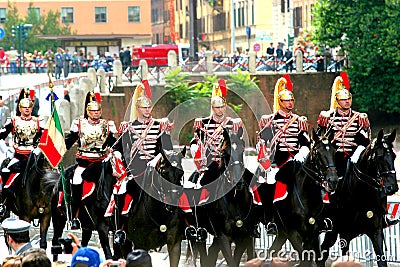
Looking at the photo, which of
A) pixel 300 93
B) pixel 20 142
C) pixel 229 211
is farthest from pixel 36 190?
pixel 300 93

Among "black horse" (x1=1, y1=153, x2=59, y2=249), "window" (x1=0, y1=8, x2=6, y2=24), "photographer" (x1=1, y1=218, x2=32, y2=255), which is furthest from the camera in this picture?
"window" (x1=0, y1=8, x2=6, y2=24)

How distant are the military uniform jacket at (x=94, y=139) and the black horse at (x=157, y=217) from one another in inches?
63.9

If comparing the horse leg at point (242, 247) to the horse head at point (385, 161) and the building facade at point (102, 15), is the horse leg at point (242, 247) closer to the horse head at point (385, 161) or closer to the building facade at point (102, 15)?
the horse head at point (385, 161)

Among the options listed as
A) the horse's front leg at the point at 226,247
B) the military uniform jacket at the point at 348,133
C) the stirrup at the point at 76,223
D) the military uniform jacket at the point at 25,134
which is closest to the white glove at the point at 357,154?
the military uniform jacket at the point at 348,133

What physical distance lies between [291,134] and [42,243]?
460 centimetres

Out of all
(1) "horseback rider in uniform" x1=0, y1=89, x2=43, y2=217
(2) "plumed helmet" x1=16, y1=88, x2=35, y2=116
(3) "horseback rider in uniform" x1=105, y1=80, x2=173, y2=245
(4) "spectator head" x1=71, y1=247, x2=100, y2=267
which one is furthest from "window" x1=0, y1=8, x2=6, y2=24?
(4) "spectator head" x1=71, y1=247, x2=100, y2=267

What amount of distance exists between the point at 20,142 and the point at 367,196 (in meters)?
6.25

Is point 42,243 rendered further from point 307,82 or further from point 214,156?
point 307,82

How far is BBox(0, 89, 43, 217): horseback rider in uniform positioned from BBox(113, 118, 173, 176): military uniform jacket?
9.37 feet

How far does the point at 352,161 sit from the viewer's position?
58.2 ft

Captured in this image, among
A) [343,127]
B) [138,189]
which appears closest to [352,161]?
[343,127]

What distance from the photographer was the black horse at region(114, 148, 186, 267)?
56.0 ft

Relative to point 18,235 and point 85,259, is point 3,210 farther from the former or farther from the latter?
point 85,259

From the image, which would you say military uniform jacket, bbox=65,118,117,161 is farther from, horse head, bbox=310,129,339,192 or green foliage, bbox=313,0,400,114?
green foliage, bbox=313,0,400,114
